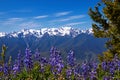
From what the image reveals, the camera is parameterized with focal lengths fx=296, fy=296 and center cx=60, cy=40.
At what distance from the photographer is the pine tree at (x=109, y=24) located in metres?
24.5

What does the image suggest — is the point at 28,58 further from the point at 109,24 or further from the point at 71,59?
the point at 109,24

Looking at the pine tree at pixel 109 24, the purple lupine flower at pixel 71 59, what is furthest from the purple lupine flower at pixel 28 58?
the pine tree at pixel 109 24

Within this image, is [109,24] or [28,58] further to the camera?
[109,24]

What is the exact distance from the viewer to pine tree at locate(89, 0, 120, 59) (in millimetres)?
24516

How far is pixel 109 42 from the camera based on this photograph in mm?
26875

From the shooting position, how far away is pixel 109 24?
85.5ft

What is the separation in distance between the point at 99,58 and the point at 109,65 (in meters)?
16.2

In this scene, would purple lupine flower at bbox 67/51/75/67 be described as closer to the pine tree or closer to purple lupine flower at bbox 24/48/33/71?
purple lupine flower at bbox 24/48/33/71

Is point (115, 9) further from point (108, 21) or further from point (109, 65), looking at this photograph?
point (109, 65)

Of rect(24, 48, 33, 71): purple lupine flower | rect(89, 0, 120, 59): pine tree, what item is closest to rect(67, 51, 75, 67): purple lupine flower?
rect(24, 48, 33, 71): purple lupine flower

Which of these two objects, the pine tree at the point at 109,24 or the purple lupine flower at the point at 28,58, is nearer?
the purple lupine flower at the point at 28,58

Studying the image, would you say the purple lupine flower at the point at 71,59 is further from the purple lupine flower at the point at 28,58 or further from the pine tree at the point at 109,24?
the pine tree at the point at 109,24

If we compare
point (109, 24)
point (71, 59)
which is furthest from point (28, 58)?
point (109, 24)

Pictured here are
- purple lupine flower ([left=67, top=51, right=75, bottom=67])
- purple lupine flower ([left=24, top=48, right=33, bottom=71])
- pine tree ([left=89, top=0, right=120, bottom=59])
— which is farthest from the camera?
pine tree ([left=89, top=0, right=120, bottom=59])
